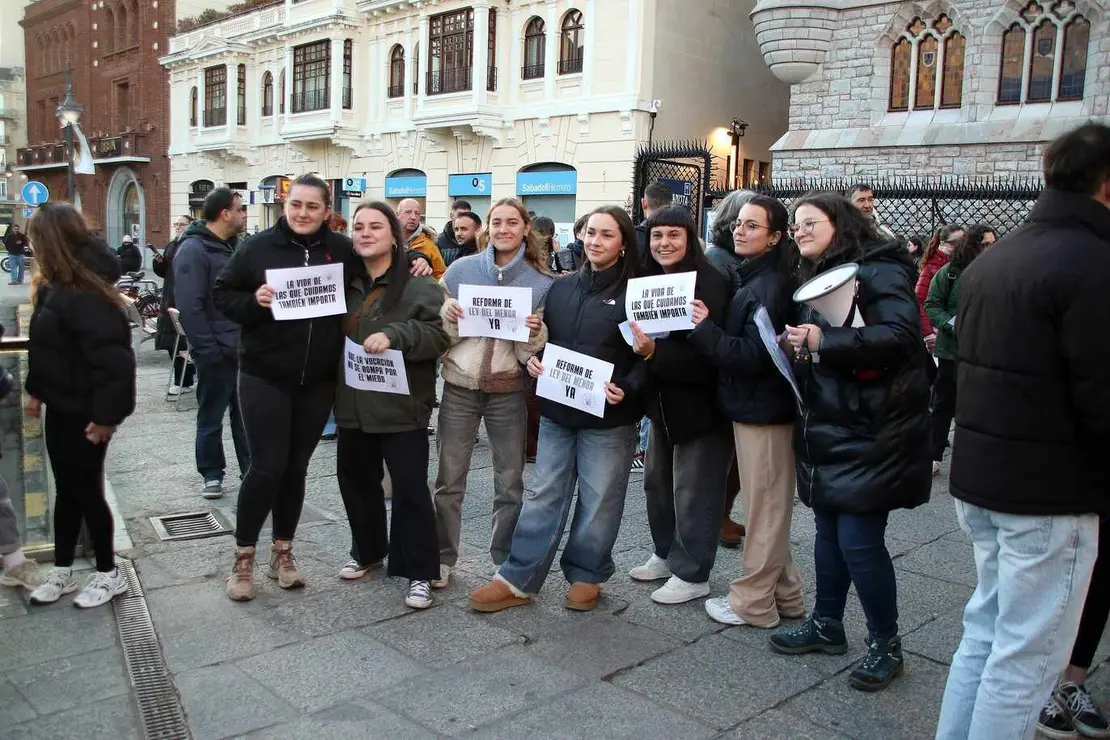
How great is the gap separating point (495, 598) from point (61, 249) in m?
2.49

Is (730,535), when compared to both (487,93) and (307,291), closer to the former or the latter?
(307,291)

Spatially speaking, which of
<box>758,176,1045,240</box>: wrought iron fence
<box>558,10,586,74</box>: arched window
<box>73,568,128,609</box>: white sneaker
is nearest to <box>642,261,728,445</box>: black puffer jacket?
<box>73,568,128,609</box>: white sneaker

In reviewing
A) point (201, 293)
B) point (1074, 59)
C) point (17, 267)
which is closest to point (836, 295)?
point (201, 293)

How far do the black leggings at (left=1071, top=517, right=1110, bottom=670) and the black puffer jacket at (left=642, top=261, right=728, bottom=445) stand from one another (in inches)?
63.9

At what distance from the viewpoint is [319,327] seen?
14.7 ft

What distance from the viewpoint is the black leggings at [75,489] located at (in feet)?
14.1

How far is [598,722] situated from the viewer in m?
3.40

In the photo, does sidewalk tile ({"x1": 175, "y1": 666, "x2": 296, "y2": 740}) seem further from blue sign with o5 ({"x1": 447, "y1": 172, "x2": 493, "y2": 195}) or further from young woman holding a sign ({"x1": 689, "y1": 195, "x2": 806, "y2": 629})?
blue sign with o5 ({"x1": 447, "y1": 172, "x2": 493, "y2": 195})

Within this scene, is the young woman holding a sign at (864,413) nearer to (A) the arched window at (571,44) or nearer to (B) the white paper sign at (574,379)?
→ (B) the white paper sign at (574,379)

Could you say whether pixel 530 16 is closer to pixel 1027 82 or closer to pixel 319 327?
pixel 1027 82

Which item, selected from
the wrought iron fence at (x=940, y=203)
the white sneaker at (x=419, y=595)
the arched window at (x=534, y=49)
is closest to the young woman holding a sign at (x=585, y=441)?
the white sneaker at (x=419, y=595)

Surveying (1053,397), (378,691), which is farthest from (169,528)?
(1053,397)

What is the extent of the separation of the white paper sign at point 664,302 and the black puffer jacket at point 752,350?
0.31 feet

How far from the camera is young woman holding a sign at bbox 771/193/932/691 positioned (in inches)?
139
